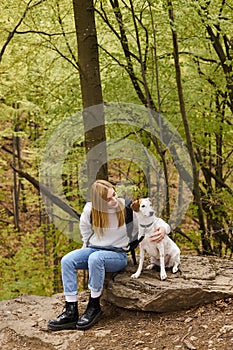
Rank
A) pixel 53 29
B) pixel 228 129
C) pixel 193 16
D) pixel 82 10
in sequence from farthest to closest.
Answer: pixel 228 129, pixel 53 29, pixel 193 16, pixel 82 10

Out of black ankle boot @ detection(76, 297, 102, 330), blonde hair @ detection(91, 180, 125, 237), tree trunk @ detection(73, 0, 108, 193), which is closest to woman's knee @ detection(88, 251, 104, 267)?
blonde hair @ detection(91, 180, 125, 237)

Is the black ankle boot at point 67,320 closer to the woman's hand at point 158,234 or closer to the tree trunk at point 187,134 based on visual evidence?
the woman's hand at point 158,234

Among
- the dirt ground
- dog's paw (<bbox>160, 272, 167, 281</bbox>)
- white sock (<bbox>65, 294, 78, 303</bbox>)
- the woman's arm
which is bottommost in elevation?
the dirt ground

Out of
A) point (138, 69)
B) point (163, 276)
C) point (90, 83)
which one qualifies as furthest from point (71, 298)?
point (138, 69)

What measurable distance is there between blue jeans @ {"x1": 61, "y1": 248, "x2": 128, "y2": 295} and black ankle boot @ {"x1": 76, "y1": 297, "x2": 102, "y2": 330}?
0.15m

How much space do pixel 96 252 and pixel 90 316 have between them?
1.95 feet

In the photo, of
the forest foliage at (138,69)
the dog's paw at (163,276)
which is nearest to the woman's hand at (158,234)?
the dog's paw at (163,276)

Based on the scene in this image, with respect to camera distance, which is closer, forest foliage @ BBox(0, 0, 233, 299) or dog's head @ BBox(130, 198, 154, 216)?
dog's head @ BBox(130, 198, 154, 216)

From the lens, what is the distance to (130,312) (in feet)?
13.7

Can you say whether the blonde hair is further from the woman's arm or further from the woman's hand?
the woman's hand

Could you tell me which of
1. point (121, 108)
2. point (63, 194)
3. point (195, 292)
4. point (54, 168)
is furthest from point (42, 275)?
point (195, 292)

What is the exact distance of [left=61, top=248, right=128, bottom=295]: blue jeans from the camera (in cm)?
407

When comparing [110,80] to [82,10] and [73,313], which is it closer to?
[82,10]

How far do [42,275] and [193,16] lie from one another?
6622mm
